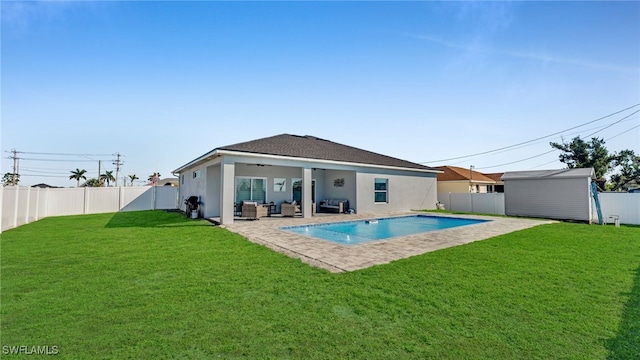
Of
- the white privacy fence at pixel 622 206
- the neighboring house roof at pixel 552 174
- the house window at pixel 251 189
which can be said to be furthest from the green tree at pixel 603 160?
the house window at pixel 251 189

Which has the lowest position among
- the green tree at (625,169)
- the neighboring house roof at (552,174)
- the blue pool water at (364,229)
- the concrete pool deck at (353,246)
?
the blue pool water at (364,229)

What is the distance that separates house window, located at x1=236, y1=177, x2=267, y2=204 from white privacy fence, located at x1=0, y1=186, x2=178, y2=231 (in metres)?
8.63

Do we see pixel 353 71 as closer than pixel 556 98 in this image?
Yes

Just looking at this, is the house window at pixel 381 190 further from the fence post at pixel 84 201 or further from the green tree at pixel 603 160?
the green tree at pixel 603 160

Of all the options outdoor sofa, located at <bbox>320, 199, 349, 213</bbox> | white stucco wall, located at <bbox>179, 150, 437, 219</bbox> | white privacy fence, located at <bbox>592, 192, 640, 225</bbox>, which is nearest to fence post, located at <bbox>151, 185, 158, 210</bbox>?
white stucco wall, located at <bbox>179, 150, 437, 219</bbox>

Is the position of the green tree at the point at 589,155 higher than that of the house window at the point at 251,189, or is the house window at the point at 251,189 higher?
the green tree at the point at 589,155

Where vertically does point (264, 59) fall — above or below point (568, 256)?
above

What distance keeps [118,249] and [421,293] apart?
24.0 ft

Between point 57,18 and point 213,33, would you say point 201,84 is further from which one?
point 57,18

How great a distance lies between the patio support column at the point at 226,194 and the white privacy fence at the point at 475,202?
16901 mm

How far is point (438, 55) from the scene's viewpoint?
12.5 m

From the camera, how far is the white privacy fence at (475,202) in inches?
→ 730

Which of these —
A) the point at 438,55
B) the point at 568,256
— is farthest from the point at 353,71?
the point at 568,256

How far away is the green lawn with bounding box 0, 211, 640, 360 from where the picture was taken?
2.72 metres
